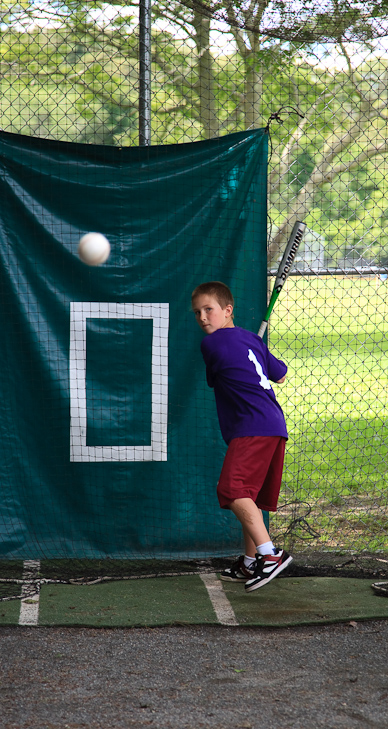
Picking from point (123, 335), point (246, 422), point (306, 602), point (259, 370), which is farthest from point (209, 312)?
point (306, 602)

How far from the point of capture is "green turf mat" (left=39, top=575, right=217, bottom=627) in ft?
10.8

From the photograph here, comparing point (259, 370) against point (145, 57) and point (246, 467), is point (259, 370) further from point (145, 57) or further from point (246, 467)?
point (145, 57)

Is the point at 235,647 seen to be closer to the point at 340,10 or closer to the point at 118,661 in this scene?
the point at 118,661

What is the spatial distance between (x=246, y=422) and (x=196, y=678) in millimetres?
1319

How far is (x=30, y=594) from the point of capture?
11.9 feet

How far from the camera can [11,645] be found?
302 centimetres

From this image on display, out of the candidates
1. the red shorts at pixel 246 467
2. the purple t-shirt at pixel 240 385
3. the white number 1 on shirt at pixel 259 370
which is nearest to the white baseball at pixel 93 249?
the purple t-shirt at pixel 240 385

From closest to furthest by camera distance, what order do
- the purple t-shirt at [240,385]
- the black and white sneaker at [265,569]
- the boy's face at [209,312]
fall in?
the black and white sneaker at [265,569], the purple t-shirt at [240,385], the boy's face at [209,312]

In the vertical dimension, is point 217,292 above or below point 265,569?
above

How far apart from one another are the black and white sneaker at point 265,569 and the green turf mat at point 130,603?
0.83 feet

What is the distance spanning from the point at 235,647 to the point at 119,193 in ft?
8.76

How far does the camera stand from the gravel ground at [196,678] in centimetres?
239

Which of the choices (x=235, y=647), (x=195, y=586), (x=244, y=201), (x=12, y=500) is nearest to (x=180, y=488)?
(x=195, y=586)

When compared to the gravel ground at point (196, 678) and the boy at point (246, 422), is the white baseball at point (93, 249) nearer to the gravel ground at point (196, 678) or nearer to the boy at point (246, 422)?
the boy at point (246, 422)
